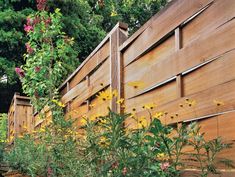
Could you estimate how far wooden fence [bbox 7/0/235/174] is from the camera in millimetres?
1806

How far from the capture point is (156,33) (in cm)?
259

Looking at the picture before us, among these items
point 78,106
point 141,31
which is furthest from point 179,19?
point 78,106

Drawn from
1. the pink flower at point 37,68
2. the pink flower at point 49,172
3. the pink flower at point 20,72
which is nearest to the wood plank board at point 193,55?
the pink flower at point 49,172

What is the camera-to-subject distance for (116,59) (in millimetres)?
3494

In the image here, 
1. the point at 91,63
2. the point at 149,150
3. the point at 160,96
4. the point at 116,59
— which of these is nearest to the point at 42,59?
the point at 91,63

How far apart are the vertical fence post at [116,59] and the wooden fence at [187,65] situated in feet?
0.05

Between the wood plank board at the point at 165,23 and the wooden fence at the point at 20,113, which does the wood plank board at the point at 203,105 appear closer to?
the wood plank board at the point at 165,23

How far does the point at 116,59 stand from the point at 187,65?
1.40 m

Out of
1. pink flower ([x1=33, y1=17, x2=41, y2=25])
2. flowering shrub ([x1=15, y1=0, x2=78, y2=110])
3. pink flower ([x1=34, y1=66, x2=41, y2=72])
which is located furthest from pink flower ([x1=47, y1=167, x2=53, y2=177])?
pink flower ([x1=33, y1=17, x2=41, y2=25])

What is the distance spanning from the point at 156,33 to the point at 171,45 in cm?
22

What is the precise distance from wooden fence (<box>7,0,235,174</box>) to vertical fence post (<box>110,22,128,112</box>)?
0.05ft

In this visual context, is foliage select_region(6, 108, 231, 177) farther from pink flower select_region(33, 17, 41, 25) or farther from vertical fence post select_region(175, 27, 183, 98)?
pink flower select_region(33, 17, 41, 25)

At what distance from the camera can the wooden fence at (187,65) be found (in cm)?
181

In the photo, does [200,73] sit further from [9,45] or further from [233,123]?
[9,45]
